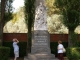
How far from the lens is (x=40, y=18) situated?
20469 mm

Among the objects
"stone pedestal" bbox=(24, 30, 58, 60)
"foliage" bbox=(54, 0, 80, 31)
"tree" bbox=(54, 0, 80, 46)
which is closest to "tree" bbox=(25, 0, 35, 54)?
"tree" bbox=(54, 0, 80, 46)

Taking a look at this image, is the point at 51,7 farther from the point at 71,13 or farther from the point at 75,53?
the point at 75,53

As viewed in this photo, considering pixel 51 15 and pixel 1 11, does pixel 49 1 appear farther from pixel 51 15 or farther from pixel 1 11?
pixel 1 11

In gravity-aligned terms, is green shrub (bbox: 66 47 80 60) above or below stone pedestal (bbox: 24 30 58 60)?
below

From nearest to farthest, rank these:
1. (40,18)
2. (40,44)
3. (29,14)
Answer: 1. (40,44)
2. (40,18)
3. (29,14)

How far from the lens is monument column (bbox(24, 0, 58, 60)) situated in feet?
63.4

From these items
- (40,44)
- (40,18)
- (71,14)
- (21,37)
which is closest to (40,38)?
(40,44)

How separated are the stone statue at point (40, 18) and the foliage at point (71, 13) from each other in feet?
17.1

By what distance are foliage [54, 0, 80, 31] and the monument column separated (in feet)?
17.5

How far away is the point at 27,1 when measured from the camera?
28250mm

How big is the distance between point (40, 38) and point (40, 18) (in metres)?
1.62

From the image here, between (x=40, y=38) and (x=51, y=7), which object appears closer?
(x=40, y=38)

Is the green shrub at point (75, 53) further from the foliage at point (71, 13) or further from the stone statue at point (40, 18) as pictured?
the foliage at point (71, 13)

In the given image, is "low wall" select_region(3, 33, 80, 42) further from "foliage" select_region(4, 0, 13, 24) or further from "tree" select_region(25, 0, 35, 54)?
"foliage" select_region(4, 0, 13, 24)
